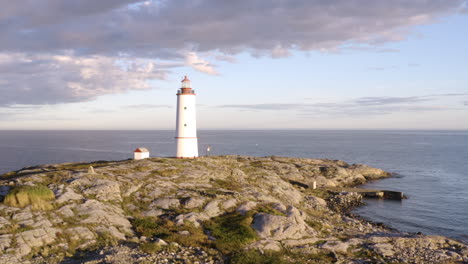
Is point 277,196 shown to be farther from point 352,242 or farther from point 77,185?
point 77,185

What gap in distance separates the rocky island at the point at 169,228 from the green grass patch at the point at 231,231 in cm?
6

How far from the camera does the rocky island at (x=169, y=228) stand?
17.3m

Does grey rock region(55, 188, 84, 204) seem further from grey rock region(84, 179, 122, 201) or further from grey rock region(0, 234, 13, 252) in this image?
grey rock region(0, 234, 13, 252)

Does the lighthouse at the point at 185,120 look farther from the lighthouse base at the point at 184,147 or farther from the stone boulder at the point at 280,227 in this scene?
the stone boulder at the point at 280,227

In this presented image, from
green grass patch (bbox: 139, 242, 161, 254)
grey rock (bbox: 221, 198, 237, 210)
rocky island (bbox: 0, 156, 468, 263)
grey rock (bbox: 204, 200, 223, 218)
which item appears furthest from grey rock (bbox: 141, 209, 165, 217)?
green grass patch (bbox: 139, 242, 161, 254)

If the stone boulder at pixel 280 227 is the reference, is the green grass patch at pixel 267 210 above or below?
above

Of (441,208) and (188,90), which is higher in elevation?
(188,90)

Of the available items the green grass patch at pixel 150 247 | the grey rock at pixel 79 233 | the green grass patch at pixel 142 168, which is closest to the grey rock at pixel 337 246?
the green grass patch at pixel 150 247

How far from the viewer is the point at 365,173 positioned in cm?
6888

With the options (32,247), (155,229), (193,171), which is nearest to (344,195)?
(193,171)

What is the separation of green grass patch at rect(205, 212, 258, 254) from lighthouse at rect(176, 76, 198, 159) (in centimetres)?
2215

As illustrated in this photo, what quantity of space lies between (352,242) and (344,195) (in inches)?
977

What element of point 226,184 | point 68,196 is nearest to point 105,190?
point 68,196

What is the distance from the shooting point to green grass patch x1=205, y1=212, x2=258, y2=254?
759 inches
